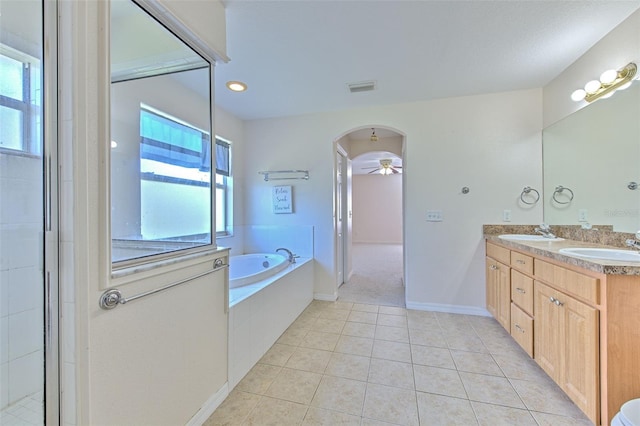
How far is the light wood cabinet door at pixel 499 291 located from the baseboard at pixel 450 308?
137 mm

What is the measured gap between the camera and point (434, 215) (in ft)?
9.75

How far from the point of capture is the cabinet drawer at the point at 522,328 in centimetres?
191

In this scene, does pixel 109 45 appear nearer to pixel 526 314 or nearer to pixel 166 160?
pixel 166 160

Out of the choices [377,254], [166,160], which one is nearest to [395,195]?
[377,254]

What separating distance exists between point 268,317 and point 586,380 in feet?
6.57

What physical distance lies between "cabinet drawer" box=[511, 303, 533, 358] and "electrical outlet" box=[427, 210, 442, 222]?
3.54ft

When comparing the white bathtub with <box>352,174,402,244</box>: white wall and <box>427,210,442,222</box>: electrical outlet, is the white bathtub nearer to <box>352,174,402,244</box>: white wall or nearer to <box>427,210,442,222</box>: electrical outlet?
<box>427,210,442,222</box>: electrical outlet

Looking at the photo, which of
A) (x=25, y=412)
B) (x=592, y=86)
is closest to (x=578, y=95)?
(x=592, y=86)

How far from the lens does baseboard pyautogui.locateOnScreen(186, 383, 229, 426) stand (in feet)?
4.55

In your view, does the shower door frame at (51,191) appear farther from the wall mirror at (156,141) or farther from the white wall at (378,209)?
the white wall at (378,209)

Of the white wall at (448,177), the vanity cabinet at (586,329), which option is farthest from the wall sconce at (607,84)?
the vanity cabinet at (586,329)

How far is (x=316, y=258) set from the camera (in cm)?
336

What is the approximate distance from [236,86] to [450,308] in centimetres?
330

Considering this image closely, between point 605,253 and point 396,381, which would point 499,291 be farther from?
point 396,381
